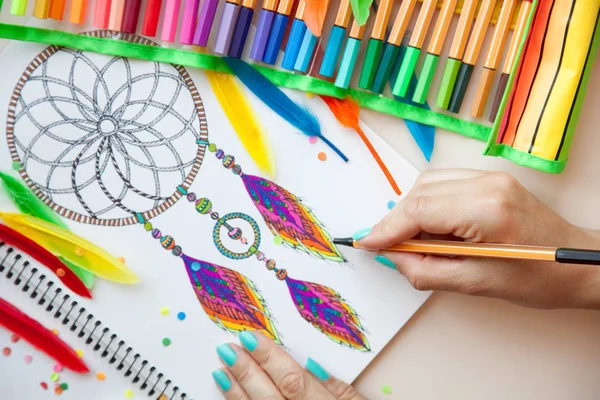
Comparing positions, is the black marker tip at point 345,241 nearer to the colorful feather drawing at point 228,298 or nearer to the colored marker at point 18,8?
the colorful feather drawing at point 228,298

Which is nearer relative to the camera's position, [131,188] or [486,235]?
[486,235]

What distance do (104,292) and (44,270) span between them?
85 mm

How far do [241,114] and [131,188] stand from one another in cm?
18

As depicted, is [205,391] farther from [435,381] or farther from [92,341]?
[435,381]

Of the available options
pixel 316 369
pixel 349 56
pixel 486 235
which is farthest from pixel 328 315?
pixel 349 56

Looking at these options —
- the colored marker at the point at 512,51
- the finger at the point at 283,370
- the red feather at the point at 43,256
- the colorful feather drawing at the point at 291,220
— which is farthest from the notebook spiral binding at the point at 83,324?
the colored marker at the point at 512,51

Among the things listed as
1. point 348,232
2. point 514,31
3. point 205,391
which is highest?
point 514,31

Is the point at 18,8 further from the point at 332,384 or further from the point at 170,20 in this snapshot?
the point at 332,384

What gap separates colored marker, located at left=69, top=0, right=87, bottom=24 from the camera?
2.55 feet

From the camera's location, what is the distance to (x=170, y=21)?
781mm

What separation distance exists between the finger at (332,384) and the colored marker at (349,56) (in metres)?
0.37

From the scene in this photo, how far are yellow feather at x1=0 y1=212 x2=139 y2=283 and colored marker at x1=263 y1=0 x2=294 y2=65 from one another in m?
0.34

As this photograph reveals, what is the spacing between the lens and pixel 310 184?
817 millimetres

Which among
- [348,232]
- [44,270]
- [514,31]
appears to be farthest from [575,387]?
[44,270]
